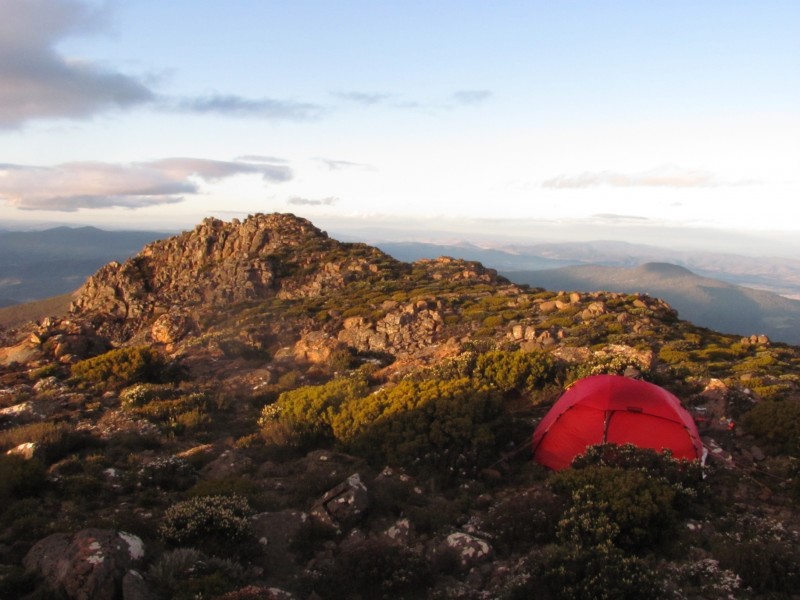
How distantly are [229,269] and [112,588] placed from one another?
30.9m

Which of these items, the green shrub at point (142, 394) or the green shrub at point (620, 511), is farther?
the green shrub at point (142, 394)

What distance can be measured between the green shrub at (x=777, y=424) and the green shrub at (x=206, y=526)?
437 inches

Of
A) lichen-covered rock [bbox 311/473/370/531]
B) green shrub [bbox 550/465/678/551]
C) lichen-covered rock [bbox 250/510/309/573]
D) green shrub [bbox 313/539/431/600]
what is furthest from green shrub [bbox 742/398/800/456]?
lichen-covered rock [bbox 250/510/309/573]

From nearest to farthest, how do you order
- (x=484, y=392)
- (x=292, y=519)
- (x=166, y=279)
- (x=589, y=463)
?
1. (x=292, y=519)
2. (x=589, y=463)
3. (x=484, y=392)
4. (x=166, y=279)

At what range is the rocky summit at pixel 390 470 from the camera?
7.06 m

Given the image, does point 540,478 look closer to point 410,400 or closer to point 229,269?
point 410,400

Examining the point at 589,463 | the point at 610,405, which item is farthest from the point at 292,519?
the point at 610,405

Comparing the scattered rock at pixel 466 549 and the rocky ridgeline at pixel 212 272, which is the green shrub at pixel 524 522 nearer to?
the scattered rock at pixel 466 549

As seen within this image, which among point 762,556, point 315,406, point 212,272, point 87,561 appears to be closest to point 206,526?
point 87,561

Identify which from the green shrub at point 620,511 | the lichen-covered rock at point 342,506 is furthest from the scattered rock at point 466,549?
the lichen-covered rock at point 342,506

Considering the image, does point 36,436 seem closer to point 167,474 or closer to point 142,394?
point 142,394

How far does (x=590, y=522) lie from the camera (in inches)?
318

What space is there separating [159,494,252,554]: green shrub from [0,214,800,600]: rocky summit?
3 cm

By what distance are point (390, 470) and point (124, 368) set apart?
38.1 feet
